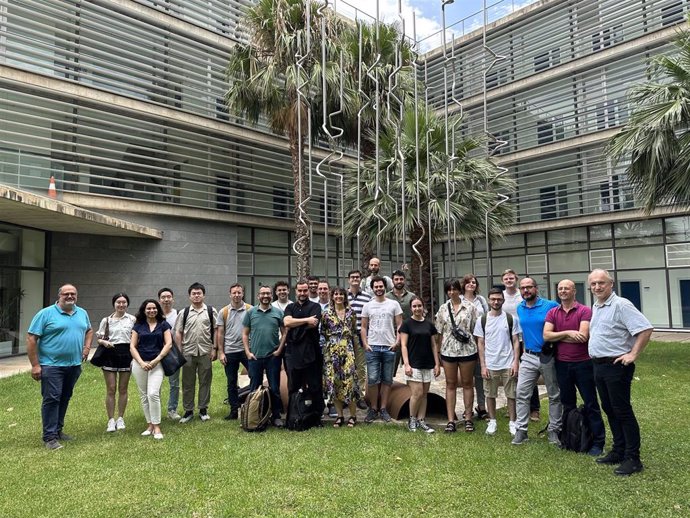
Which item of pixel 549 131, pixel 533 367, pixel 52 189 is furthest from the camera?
pixel 549 131

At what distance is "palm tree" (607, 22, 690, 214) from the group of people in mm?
6119

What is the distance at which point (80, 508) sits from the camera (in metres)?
3.57

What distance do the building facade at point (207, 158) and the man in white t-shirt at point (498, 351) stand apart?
5257 millimetres

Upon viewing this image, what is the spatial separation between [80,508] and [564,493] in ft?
11.9

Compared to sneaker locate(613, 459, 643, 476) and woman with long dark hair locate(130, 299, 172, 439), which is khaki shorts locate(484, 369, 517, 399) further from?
woman with long dark hair locate(130, 299, 172, 439)

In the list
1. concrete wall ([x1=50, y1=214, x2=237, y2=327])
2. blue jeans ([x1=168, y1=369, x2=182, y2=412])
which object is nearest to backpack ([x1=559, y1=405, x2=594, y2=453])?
blue jeans ([x1=168, y1=369, x2=182, y2=412])

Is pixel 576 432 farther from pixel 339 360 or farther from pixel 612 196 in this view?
pixel 612 196

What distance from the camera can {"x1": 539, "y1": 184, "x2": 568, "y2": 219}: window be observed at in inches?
747

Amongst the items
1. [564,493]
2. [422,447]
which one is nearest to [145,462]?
[422,447]

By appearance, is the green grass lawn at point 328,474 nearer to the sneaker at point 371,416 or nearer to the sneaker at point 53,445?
the sneaker at point 53,445

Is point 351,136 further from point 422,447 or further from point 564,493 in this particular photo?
point 564,493

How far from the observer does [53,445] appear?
5.11 meters

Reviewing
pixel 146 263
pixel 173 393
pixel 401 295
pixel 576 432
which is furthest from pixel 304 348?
pixel 146 263

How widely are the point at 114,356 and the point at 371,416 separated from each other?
125 inches
